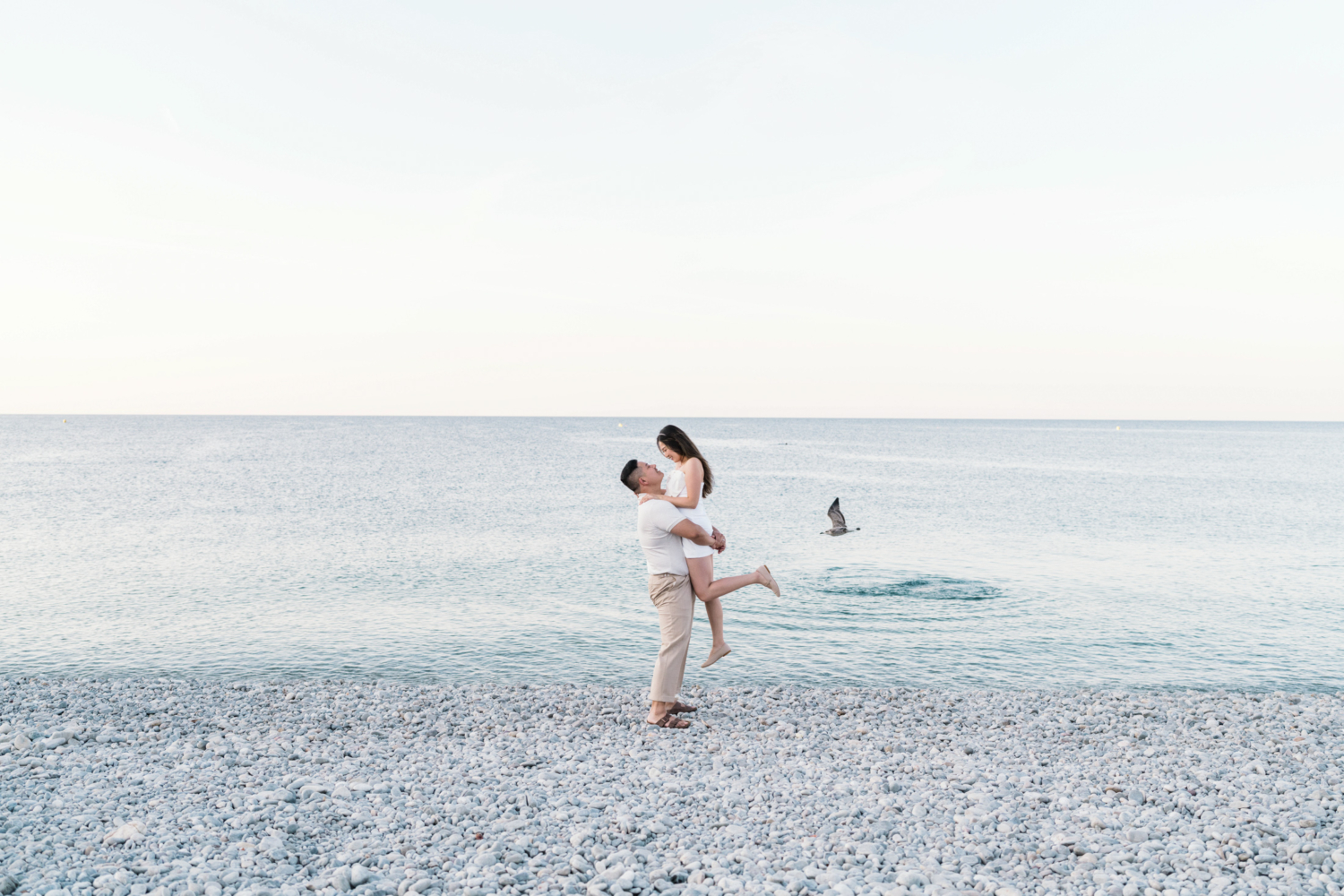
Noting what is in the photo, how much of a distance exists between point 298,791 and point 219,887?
6.28 feet

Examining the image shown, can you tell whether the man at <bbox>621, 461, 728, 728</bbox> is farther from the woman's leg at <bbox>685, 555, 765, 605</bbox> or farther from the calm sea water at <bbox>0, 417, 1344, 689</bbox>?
the calm sea water at <bbox>0, 417, 1344, 689</bbox>

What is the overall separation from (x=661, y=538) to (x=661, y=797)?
258 cm

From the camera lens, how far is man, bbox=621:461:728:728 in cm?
895

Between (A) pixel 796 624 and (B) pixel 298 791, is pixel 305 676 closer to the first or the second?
(B) pixel 298 791

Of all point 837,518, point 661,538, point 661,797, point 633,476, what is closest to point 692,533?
point 661,538

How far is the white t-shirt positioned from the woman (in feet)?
0.20

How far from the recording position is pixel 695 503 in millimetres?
8867

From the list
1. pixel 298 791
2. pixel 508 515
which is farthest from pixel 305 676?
pixel 508 515

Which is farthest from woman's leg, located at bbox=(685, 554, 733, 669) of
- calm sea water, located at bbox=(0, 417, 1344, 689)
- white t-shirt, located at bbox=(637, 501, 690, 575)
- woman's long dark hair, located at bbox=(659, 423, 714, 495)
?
calm sea water, located at bbox=(0, 417, 1344, 689)

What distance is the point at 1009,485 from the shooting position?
189 ft

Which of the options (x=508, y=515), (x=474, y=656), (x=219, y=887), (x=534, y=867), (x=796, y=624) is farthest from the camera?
(x=508, y=515)

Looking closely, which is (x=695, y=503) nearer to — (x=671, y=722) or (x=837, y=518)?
(x=671, y=722)

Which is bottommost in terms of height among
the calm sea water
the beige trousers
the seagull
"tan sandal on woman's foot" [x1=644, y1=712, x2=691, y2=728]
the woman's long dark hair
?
the calm sea water

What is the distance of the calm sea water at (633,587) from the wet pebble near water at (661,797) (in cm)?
288
